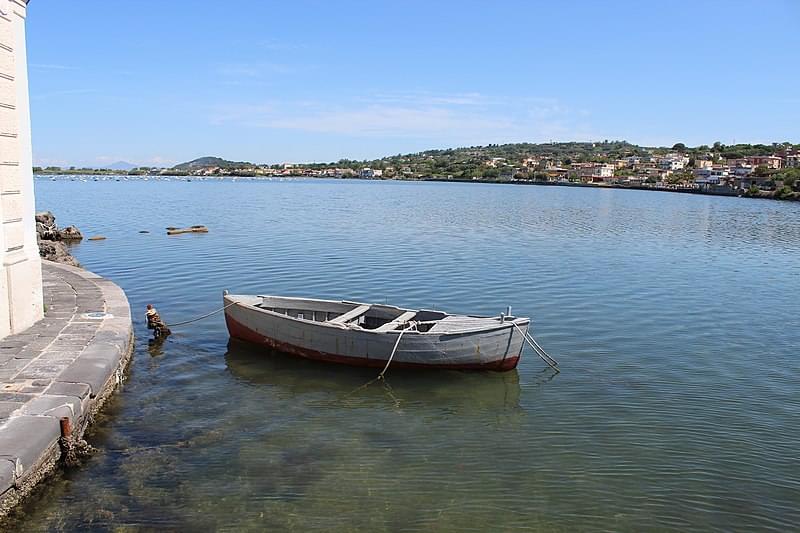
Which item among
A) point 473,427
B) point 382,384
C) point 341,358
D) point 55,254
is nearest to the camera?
point 473,427

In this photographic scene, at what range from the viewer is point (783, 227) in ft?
181

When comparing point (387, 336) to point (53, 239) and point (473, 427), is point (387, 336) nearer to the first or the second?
point (473, 427)

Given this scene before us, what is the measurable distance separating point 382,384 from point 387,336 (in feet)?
3.13

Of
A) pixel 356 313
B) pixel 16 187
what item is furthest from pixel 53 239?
pixel 356 313

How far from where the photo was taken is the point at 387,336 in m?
13.4

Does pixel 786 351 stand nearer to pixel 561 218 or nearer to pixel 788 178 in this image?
pixel 561 218

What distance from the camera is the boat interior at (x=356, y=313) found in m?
14.5

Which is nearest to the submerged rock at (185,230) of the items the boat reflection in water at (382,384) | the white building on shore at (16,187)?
the boat reflection in water at (382,384)

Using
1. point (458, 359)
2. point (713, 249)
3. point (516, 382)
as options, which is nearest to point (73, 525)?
point (458, 359)

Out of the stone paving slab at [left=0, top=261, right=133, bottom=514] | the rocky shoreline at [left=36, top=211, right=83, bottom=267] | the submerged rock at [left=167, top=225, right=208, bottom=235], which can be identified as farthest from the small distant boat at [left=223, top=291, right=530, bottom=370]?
the submerged rock at [left=167, top=225, right=208, bottom=235]

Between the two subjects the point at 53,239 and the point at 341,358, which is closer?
the point at 341,358

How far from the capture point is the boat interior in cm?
1452

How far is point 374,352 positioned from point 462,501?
17.0ft

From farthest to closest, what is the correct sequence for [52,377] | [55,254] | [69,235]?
[69,235], [55,254], [52,377]
